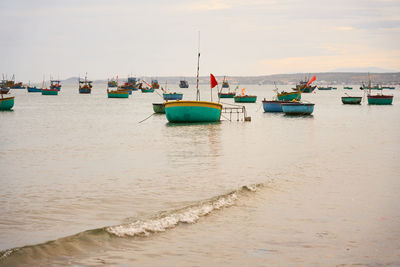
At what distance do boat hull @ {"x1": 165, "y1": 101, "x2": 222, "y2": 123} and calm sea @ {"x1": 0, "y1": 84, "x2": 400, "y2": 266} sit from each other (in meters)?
15.5

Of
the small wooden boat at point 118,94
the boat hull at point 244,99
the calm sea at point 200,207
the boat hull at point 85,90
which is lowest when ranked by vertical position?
the calm sea at point 200,207

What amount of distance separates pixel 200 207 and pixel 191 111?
1104 inches

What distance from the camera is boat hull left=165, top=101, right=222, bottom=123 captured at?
130ft

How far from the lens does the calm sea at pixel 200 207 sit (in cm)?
844

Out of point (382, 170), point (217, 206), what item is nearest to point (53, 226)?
point (217, 206)

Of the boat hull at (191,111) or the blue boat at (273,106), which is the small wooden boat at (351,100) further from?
the boat hull at (191,111)

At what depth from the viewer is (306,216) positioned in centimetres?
1087

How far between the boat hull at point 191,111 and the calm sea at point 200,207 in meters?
15.5

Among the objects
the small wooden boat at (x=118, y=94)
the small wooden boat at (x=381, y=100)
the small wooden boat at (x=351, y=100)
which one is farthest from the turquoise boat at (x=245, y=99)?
the small wooden boat at (x=118, y=94)

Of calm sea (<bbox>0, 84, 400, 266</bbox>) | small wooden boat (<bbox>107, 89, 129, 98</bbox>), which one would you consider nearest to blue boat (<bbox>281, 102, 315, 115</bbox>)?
calm sea (<bbox>0, 84, 400, 266</bbox>)

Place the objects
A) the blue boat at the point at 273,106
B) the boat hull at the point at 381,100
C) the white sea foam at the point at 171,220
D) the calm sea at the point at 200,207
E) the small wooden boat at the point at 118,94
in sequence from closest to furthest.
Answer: the calm sea at the point at 200,207 < the white sea foam at the point at 171,220 < the blue boat at the point at 273,106 < the boat hull at the point at 381,100 < the small wooden boat at the point at 118,94

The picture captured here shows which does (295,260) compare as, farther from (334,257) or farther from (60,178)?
(60,178)

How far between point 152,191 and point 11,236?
16.8 ft

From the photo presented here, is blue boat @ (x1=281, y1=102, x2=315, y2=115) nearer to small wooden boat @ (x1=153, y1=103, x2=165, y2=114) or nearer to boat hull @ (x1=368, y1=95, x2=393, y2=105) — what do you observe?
small wooden boat @ (x1=153, y1=103, x2=165, y2=114)
